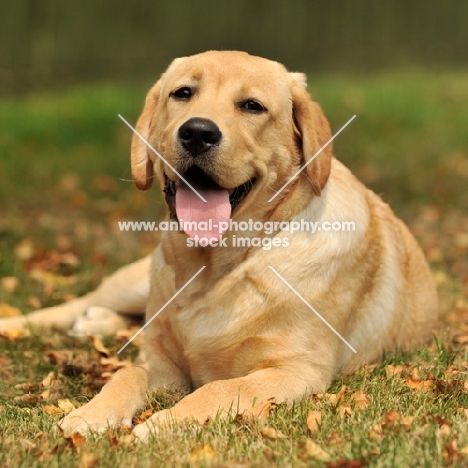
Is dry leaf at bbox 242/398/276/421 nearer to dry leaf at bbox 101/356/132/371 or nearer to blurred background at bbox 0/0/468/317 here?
dry leaf at bbox 101/356/132/371

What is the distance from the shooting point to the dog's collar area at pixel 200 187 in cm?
380

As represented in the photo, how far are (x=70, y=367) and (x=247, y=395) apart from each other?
1.30 meters

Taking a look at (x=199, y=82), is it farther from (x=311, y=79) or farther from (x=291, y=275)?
(x=311, y=79)

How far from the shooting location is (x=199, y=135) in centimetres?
361

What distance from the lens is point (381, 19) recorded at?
1864 cm

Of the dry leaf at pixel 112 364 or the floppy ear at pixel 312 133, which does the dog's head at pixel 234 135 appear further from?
the dry leaf at pixel 112 364

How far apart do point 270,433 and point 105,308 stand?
8.08 feet

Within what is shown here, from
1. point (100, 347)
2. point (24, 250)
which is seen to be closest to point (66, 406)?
point (100, 347)

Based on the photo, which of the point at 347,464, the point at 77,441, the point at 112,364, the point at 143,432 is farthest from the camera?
the point at 112,364

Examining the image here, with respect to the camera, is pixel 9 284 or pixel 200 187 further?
pixel 9 284

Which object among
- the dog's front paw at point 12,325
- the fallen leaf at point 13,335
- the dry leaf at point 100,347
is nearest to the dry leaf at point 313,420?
the dry leaf at point 100,347

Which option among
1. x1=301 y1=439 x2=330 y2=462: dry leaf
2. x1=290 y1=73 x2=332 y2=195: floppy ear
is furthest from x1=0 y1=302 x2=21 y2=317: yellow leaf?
x1=301 y1=439 x2=330 y2=462: dry leaf

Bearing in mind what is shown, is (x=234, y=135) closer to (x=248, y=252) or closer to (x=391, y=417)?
(x=248, y=252)

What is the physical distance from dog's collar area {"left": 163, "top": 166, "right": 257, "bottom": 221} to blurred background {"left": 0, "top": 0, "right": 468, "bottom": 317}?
2.15 metres
